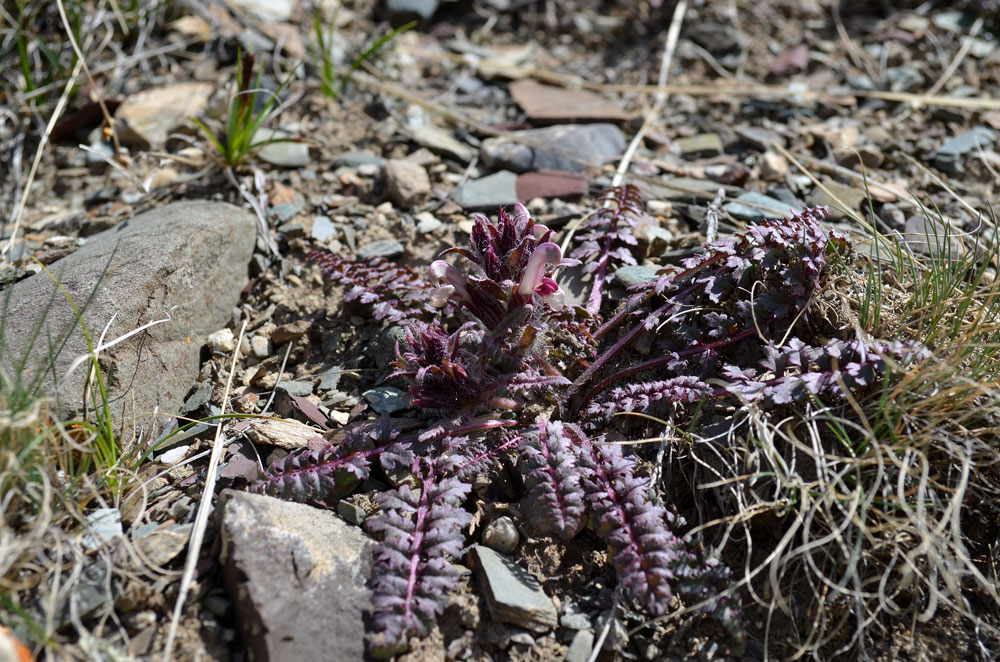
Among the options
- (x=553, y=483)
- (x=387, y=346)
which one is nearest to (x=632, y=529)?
(x=553, y=483)

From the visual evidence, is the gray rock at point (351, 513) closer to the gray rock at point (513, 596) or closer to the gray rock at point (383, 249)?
the gray rock at point (513, 596)

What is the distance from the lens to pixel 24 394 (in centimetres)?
224

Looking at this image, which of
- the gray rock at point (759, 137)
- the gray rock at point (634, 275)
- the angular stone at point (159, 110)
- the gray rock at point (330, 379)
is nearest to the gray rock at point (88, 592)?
the gray rock at point (330, 379)

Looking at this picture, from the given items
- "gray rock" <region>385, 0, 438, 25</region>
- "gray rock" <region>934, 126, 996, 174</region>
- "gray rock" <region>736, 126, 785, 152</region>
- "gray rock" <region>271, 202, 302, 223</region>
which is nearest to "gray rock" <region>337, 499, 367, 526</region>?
"gray rock" <region>271, 202, 302, 223</region>

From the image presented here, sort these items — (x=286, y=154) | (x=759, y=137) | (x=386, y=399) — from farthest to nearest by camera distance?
(x=759, y=137) → (x=286, y=154) → (x=386, y=399)

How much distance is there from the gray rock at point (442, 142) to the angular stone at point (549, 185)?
400 mm

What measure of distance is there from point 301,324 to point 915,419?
8.09ft

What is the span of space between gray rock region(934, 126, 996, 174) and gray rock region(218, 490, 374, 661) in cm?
386

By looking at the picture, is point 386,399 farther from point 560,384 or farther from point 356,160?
point 356,160

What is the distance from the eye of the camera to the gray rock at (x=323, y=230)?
3.79 metres

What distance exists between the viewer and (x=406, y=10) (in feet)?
18.4

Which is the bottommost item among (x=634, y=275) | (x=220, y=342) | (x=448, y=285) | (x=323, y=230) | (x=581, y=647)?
(x=581, y=647)

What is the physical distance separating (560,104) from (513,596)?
3.34m

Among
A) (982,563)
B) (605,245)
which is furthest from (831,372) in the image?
(605,245)
